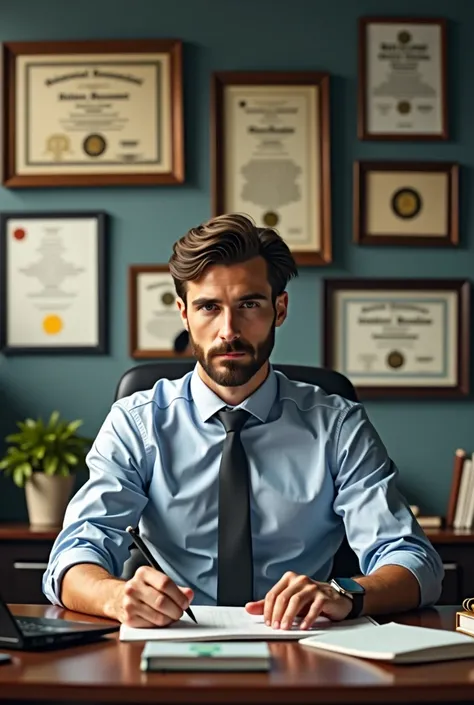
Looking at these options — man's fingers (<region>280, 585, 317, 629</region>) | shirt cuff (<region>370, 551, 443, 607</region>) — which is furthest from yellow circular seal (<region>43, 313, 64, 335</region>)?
man's fingers (<region>280, 585, 317, 629</region>)

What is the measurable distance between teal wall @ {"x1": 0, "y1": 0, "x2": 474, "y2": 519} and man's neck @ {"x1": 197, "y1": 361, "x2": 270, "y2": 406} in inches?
56.1

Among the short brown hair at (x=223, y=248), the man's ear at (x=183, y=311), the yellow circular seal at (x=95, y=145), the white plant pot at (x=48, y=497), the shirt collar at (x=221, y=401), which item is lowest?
the white plant pot at (x=48, y=497)

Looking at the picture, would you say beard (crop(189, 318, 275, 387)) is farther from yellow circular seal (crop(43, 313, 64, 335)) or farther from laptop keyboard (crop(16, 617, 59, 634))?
yellow circular seal (crop(43, 313, 64, 335))

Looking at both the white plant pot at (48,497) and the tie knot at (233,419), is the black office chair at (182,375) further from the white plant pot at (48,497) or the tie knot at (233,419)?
the white plant pot at (48,497)

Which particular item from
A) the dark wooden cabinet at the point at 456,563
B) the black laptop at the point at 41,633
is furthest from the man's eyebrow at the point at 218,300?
the dark wooden cabinet at the point at 456,563

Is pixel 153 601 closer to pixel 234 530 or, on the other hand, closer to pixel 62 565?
pixel 62 565

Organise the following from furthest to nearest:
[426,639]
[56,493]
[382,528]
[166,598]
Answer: [56,493], [382,528], [166,598], [426,639]

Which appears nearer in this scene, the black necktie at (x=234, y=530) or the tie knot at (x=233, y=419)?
the black necktie at (x=234, y=530)

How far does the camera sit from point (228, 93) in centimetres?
354

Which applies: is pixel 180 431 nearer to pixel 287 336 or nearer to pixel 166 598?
pixel 166 598

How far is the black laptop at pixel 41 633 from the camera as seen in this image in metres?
1.31

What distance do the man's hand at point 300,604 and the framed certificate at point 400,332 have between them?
2016 millimetres

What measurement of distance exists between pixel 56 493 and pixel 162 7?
5.40 ft

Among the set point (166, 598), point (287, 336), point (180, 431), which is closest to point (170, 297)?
point (287, 336)
